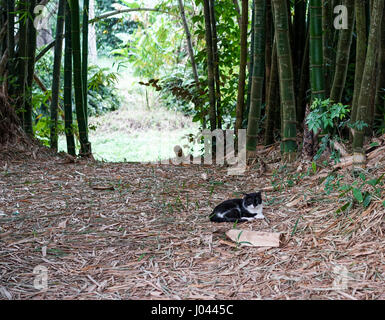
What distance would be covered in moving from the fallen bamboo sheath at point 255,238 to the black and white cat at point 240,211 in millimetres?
234

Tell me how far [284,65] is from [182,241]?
1.54m

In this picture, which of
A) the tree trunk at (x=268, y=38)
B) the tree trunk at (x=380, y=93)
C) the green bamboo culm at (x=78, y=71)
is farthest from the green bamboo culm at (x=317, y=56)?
the green bamboo culm at (x=78, y=71)

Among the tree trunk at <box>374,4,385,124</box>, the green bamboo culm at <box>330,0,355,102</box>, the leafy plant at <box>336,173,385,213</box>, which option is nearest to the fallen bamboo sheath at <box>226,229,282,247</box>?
the leafy plant at <box>336,173,385,213</box>

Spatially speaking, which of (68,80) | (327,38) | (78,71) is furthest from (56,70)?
(327,38)

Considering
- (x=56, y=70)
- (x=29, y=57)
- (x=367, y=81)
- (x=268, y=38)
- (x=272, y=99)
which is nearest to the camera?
(x=367, y=81)

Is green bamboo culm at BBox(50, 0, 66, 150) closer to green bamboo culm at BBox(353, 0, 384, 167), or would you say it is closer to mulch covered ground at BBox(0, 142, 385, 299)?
mulch covered ground at BBox(0, 142, 385, 299)

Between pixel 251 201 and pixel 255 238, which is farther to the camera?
pixel 251 201

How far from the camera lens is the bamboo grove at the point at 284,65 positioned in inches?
108

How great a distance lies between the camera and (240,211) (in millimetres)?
2275

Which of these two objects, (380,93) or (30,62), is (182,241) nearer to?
(380,93)

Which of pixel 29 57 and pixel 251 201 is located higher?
pixel 29 57
